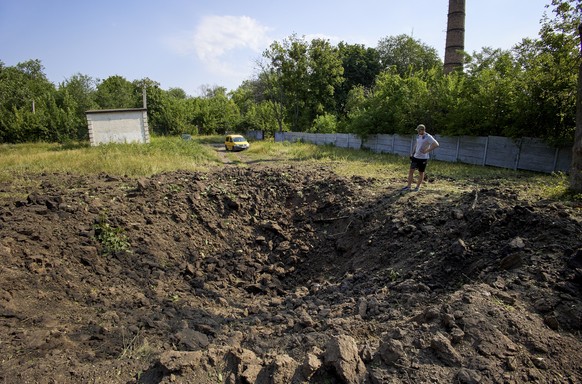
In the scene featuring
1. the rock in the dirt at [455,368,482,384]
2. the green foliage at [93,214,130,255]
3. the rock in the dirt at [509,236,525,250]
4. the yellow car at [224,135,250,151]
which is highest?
the yellow car at [224,135,250,151]

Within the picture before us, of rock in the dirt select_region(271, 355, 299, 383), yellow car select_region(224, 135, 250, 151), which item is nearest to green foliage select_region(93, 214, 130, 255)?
rock in the dirt select_region(271, 355, 299, 383)

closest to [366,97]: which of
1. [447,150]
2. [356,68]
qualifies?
[356,68]

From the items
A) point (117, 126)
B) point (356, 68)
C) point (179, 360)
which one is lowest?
point (179, 360)

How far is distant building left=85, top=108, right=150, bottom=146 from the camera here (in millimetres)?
19125

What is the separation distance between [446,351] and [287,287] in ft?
11.6

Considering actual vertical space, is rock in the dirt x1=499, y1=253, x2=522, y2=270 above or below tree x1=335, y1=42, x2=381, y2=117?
below

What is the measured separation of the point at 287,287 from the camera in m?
5.75

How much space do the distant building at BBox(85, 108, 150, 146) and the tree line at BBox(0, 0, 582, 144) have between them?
13.1 metres

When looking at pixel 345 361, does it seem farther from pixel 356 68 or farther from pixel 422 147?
pixel 356 68

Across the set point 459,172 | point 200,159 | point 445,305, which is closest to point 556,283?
point 445,305

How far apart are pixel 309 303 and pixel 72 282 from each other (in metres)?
3.27

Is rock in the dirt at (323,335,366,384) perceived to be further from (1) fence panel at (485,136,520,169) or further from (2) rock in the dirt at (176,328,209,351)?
(1) fence panel at (485,136,520,169)

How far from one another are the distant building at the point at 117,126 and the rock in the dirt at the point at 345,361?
20.1 metres

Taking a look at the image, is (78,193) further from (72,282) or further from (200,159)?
(200,159)
